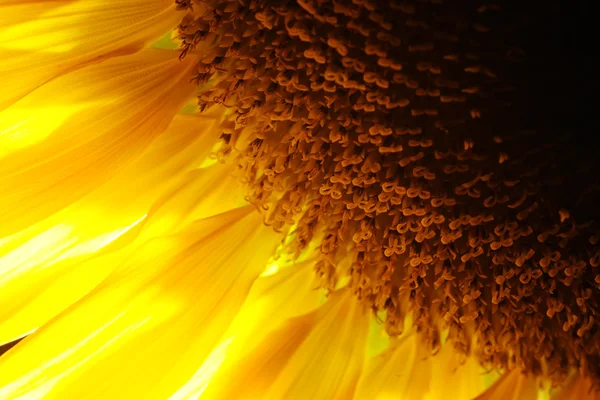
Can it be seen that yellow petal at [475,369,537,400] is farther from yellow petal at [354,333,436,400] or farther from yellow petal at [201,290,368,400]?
yellow petal at [201,290,368,400]

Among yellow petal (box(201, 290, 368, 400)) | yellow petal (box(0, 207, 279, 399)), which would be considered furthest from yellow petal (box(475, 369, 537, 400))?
yellow petal (box(0, 207, 279, 399))

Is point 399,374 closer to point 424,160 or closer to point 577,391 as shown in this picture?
point 577,391

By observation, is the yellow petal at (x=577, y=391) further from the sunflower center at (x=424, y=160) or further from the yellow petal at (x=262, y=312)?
the yellow petal at (x=262, y=312)

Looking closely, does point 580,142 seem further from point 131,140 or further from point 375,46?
point 131,140

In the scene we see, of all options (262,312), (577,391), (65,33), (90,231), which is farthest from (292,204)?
(577,391)

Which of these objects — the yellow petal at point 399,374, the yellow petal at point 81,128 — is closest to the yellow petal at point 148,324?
the yellow petal at point 81,128
